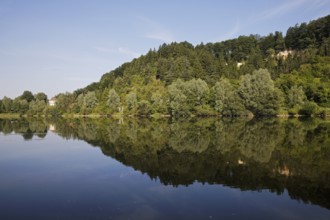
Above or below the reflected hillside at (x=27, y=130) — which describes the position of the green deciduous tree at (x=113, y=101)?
above

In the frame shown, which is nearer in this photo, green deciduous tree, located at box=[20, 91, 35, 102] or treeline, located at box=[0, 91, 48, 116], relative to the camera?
treeline, located at box=[0, 91, 48, 116]

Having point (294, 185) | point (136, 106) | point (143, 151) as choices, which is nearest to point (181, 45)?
point (136, 106)

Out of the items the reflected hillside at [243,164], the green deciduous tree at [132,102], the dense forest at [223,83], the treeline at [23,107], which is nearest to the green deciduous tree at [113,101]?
the dense forest at [223,83]

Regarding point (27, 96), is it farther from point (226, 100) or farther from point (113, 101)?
point (226, 100)

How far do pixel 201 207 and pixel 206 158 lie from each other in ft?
32.9

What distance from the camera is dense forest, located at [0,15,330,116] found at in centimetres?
8788

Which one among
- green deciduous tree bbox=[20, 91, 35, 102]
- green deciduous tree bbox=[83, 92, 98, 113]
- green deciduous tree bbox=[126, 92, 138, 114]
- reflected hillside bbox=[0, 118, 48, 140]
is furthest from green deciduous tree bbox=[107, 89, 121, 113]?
green deciduous tree bbox=[20, 91, 35, 102]

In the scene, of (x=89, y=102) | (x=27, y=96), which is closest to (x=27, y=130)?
(x=89, y=102)

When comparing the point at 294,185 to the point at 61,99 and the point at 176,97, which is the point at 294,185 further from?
the point at 61,99

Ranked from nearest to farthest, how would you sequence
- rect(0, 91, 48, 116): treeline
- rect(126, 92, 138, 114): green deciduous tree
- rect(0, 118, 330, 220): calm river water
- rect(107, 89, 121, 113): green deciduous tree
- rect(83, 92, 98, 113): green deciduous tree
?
rect(0, 118, 330, 220): calm river water
rect(126, 92, 138, 114): green deciduous tree
rect(107, 89, 121, 113): green deciduous tree
rect(83, 92, 98, 113): green deciduous tree
rect(0, 91, 48, 116): treeline

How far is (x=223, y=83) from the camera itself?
94.2 meters

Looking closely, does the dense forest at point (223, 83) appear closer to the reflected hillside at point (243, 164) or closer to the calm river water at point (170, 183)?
the reflected hillside at point (243, 164)

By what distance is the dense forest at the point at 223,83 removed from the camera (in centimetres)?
8788

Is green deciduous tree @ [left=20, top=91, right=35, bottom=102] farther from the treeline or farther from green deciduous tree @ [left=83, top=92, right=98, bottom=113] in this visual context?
green deciduous tree @ [left=83, top=92, right=98, bottom=113]
